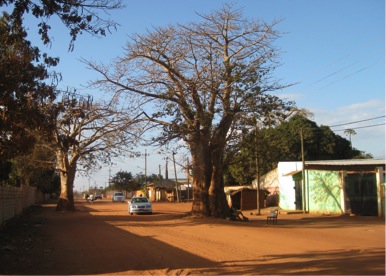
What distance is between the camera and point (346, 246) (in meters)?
13.5

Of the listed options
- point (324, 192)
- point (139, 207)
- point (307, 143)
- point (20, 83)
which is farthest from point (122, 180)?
point (20, 83)

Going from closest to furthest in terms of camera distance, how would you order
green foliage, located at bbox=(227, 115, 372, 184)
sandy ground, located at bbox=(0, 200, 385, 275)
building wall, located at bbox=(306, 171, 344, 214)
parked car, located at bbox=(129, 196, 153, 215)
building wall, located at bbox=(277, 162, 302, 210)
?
sandy ground, located at bbox=(0, 200, 385, 275) → building wall, located at bbox=(306, 171, 344, 214) → parked car, located at bbox=(129, 196, 153, 215) → building wall, located at bbox=(277, 162, 302, 210) → green foliage, located at bbox=(227, 115, 372, 184)

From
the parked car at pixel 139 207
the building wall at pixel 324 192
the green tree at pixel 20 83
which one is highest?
the green tree at pixel 20 83

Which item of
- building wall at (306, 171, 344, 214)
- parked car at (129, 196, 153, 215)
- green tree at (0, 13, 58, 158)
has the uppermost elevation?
green tree at (0, 13, 58, 158)

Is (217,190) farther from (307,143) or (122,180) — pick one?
(122,180)

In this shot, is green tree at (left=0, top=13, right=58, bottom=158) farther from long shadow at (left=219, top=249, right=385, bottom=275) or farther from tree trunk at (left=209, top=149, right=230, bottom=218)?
tree trunk at (left=209, top=149, right=230, bottom=218)

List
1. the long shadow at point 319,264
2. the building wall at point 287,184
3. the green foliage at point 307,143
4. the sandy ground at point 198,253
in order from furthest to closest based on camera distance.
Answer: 1. the green foliage at point 307,143
2. the building wall at point 287,184
3. the sandy ground at point 198,253
4. the long shadow at point 319,264

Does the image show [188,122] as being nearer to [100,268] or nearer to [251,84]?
[251,84]

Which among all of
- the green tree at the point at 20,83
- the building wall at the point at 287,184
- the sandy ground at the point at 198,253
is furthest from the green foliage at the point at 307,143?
the green tree at the point at 20,83

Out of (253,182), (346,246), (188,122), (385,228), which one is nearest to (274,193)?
(253,182)

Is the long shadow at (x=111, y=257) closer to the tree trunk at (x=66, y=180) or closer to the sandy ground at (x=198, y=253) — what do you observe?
the sandy ground at (x=198, y=253)

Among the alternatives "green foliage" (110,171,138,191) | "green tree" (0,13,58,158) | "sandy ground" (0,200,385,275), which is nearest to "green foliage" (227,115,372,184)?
"sandy ground" (0,200,385,275)

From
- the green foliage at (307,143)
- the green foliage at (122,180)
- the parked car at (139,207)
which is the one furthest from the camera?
the green foliage at (122,180)

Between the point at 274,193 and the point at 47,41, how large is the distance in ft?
127
